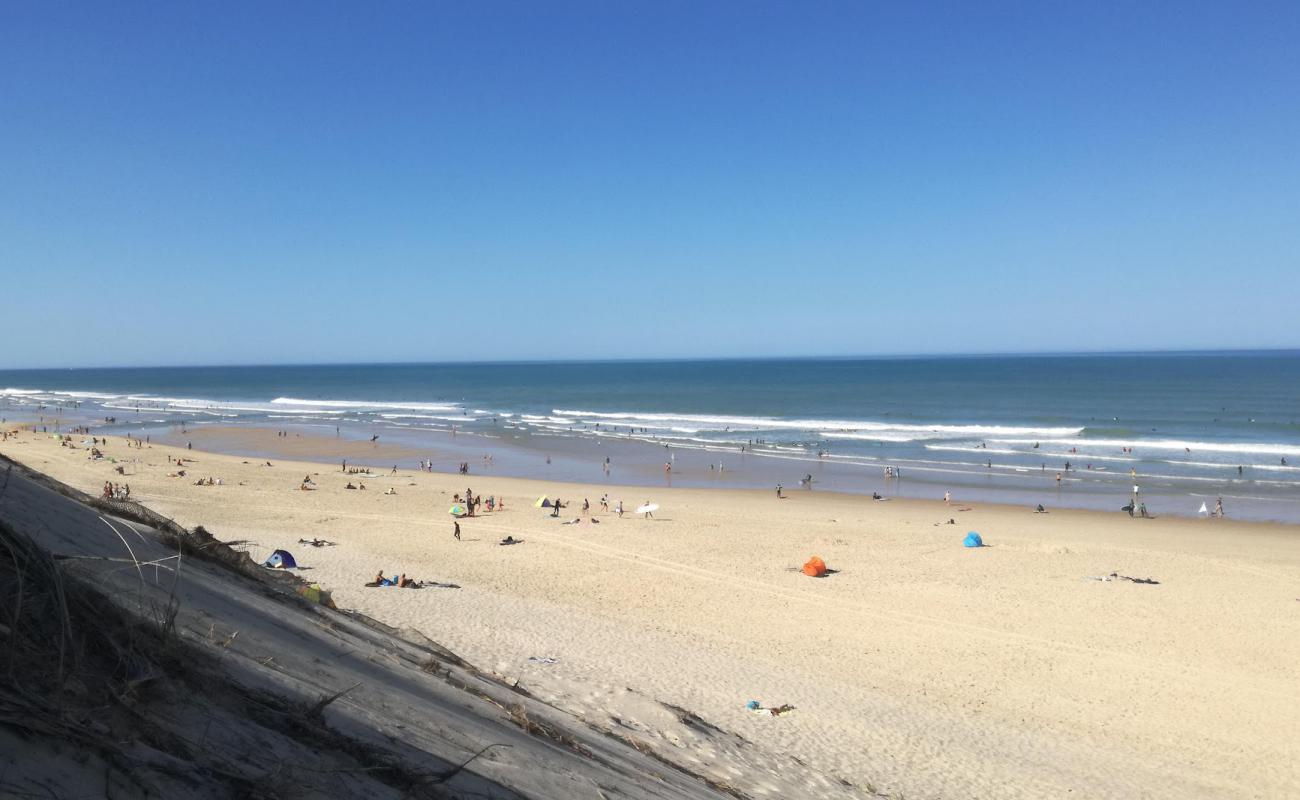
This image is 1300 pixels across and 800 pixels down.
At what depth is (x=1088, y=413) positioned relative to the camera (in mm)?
67625

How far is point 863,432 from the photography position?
2299 inches

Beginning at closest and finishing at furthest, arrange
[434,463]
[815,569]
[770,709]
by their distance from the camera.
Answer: [770,709] → [815,569] → [434,463]

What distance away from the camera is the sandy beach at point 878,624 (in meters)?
10.1

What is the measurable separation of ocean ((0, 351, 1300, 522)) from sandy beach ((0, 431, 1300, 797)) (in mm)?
7596

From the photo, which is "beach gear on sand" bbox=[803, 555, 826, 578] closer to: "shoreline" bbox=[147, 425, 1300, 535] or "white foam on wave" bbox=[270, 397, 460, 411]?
"shoreline" bbox=[147, 425, 1300, 535]

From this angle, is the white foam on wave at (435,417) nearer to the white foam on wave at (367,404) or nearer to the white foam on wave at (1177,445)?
the white foam on wave at (367,404)

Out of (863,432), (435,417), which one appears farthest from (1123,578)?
(435,417)

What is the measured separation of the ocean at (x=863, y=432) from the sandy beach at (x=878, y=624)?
7596 millimetres

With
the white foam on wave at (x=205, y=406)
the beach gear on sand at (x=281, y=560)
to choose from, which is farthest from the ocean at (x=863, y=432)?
the beach gear on sand at (x=281, y=560)

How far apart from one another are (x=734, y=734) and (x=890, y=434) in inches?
1989

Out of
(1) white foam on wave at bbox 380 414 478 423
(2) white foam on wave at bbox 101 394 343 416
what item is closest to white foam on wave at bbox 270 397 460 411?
(2) white foam on wave at bbox 101 394 343 416

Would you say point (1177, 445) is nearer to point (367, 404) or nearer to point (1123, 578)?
point (1123, 578)

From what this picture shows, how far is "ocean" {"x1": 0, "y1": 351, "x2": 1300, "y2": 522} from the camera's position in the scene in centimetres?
3747

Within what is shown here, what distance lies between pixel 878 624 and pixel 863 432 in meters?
43.6
